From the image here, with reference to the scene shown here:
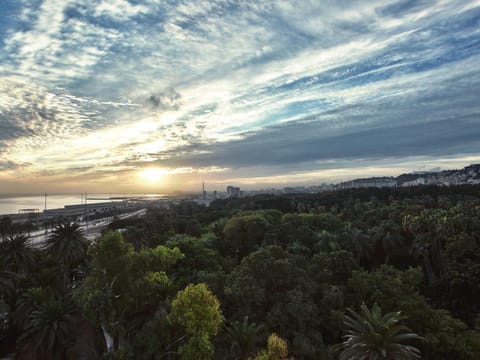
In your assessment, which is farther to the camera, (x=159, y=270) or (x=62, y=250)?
(x=62, y=250)

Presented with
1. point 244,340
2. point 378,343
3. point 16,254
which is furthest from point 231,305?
point 16,254

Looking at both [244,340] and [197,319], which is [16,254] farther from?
[244,340]

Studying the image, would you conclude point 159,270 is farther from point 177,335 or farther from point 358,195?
point 358,195

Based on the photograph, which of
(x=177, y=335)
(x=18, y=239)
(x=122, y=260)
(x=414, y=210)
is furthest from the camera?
(x=414, y=210)

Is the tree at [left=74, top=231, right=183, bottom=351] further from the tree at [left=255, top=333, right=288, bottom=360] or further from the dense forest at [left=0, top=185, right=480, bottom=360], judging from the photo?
the tree at [left=255, top=333, right=288, bottom=360]

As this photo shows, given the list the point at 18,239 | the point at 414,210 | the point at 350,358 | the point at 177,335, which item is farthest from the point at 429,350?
the point at 414,210

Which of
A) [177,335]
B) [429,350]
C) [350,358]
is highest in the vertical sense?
[350,358]

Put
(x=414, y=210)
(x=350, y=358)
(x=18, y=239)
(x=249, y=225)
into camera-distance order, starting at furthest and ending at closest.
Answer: (x=414, y=210) → (x=249, y=225) → (x=18, y=239) → (x=350, y=358)
